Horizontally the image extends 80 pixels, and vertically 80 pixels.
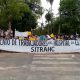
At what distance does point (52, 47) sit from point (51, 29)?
7325 centimetres

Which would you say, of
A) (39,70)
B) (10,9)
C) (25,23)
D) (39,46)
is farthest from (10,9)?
(39,70)

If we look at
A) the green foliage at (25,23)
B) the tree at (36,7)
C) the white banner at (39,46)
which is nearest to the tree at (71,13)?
the green foliage at (25,23)

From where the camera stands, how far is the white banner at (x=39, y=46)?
3583cm

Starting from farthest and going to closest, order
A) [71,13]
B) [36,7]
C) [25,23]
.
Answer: [36,7]
[25,23]
[71,13]

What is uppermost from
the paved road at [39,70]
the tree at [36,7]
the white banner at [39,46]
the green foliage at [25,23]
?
the tree at [36,7]

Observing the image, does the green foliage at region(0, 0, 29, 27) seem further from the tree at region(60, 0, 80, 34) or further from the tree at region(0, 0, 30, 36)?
the tree at region(60, 0, 80, 34)

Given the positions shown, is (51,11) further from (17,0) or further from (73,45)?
(73,45)

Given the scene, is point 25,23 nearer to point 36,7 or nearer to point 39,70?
point 36,7

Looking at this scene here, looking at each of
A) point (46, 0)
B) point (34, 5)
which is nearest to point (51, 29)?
point (46, 0)

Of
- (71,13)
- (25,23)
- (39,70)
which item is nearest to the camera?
(39,70)

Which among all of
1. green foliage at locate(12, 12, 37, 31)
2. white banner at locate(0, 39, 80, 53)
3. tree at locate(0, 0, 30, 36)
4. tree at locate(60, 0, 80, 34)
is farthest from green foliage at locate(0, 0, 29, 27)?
green foliage at locate(12, 12, 37, 31)

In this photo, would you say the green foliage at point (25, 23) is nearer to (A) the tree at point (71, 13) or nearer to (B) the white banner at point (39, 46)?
(A) the tree at point (71, 13)

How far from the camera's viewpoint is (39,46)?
3581cm

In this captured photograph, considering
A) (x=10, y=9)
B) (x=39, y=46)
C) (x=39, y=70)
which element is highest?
(x=10, y=9)
